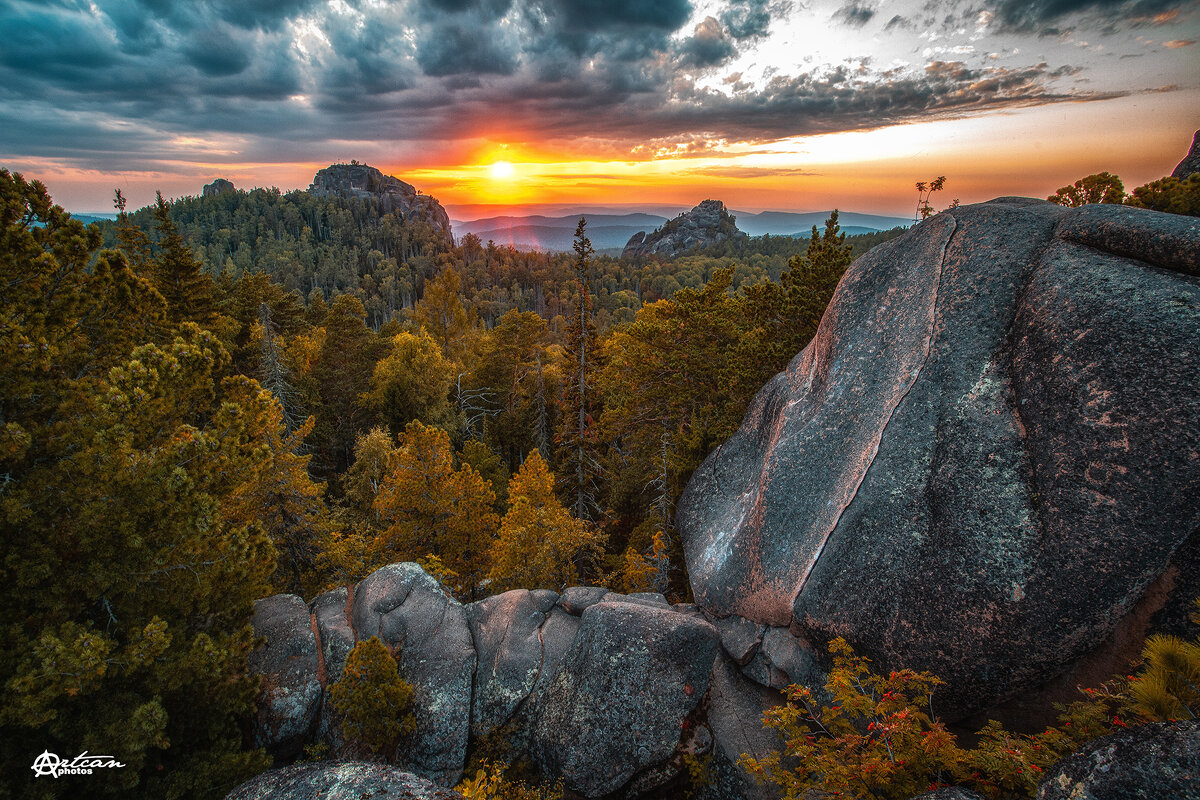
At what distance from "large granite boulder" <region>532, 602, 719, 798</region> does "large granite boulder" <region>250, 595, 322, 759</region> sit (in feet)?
17.9

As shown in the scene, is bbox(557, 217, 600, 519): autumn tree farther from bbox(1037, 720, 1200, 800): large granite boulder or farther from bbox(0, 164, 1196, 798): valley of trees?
bbox(1037, 720, 1200, 800): large granite boulder

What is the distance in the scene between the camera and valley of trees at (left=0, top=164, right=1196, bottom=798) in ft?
25.1

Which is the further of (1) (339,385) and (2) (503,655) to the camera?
(1) (339,385)

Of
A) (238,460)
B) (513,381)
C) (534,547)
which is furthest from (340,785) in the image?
(513,381)

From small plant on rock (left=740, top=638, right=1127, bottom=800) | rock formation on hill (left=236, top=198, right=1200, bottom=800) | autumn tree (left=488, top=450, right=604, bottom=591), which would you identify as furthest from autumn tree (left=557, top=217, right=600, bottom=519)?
small plant on rock (left=740, top=638, right=1127, bottom=800)

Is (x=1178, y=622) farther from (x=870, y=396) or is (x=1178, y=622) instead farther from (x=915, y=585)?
(x=870, y=396)

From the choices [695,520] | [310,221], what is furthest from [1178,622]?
[310,221]

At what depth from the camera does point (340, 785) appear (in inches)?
282

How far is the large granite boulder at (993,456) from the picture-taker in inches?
282

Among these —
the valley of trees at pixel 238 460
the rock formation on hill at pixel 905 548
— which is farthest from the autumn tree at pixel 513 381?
the rock formation on hill at pixel 905 548

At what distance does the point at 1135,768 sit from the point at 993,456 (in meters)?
5.58

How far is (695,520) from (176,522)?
44.5 feet

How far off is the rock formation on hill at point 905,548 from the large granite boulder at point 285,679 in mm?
50

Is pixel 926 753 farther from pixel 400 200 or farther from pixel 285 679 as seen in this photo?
pixel 400 200
